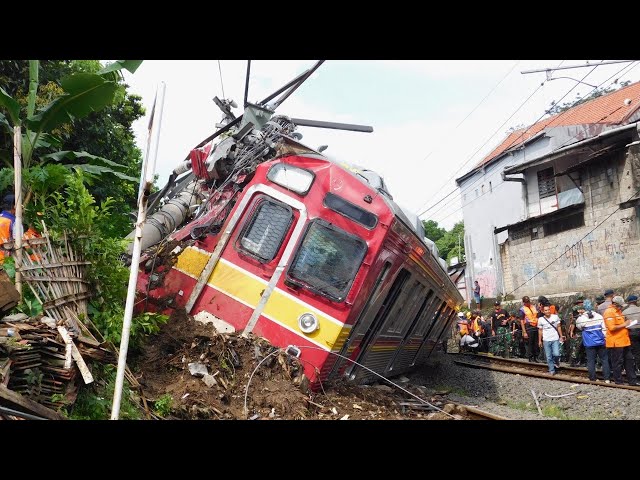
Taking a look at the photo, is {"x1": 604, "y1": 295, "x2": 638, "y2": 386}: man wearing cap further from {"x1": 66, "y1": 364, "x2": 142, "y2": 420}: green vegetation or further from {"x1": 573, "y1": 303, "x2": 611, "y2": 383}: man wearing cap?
{"x1": 66, "y1": 364, "x2": 142, "y2": 420}: green vegetation

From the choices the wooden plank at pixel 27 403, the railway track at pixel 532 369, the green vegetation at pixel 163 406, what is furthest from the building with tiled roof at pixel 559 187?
the wooden plank at pixel 27 403

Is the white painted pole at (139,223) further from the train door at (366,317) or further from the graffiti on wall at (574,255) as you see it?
the graffiti on wall at (574,255)

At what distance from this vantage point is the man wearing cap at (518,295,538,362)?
13781mm

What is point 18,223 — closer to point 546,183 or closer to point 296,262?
point 296,262

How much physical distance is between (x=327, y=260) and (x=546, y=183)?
17929mm

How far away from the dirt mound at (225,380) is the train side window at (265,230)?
35.9 inches

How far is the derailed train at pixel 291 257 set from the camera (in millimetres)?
5941

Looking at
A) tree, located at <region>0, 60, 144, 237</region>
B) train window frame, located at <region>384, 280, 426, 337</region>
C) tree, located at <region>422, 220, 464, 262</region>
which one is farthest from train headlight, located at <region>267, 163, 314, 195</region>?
tree, located at <region>422, 220, 464, 262</region>

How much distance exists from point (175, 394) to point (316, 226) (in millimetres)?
2227

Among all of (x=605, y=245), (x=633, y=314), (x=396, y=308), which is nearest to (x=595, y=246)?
(x=605, y=245)

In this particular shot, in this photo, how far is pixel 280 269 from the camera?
19.9 feet

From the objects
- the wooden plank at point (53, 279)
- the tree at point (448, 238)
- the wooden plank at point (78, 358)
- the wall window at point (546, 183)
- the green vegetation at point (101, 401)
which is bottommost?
the green vegetation at point (101, 401)

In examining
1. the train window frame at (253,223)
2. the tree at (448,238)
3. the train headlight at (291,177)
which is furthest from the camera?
the tree at (448,238)
